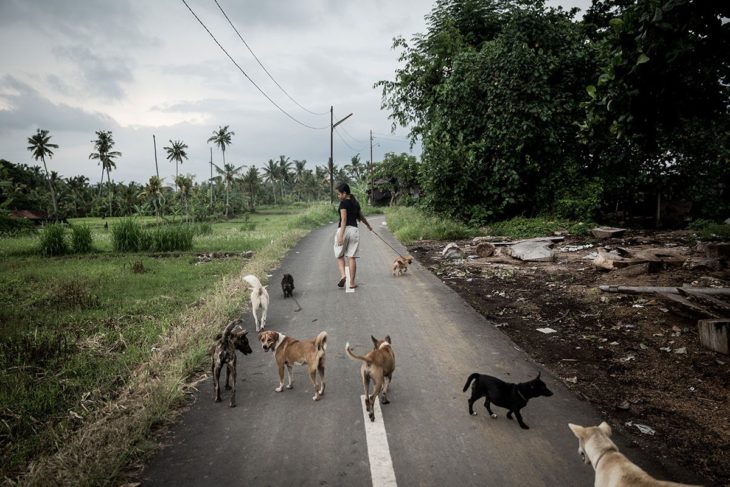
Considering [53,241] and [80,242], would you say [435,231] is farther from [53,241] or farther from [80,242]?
[53,241]

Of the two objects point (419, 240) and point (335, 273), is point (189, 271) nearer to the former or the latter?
point (335, 273)

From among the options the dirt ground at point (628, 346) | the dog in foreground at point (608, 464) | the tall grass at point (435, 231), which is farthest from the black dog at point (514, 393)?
the tall grass at point (435, 231)

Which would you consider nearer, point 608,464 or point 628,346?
point 608,464

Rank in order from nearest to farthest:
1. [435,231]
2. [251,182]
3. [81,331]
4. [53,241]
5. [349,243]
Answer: [81,331] → [349,243] → [53,241] → [435,231] → [251,182]

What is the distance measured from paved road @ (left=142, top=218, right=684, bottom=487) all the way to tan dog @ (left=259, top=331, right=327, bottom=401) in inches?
7.5

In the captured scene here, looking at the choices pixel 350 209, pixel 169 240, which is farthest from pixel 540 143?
pixel 169 240

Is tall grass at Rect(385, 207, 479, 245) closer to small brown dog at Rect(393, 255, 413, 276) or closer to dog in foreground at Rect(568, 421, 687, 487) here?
small brown dog at Rect(393, 255, 413, 276)

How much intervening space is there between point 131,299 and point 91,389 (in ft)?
14.8

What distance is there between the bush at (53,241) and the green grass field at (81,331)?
2786 mm

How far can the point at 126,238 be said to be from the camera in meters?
16.8

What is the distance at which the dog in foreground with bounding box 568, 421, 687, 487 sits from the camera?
6.70 ft

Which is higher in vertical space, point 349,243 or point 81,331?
point 349,243

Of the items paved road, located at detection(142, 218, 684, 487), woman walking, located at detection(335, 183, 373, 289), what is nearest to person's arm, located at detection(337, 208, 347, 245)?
woman walking, located at detection(335, 183, 373, 289)

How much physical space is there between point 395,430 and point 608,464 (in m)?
1.60
